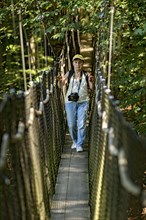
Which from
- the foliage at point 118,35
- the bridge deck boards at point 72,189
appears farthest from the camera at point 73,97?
the bridge deck boards at point 72,189

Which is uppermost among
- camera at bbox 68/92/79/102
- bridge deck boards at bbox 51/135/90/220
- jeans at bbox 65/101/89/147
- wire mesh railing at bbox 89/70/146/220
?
wire mesh railing at bbox 89/70/146/220

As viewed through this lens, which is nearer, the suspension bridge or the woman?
the suspension bridge

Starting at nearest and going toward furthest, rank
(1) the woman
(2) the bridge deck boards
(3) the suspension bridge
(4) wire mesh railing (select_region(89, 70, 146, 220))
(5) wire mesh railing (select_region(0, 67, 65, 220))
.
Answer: (4) wire mesh railing (select_region(89, 70, 146, 220)) < (3) the suspension bridge < (5) wire mesh railing (select_region(0, 67, 65, 220)) < (2) the bridge deck boards < (1) the woman

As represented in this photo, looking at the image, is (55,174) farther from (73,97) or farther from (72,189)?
(73,97)

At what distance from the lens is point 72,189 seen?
285 centimetres

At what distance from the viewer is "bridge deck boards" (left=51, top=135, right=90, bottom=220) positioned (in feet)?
8.21

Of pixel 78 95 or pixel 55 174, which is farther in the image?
pixel 78 95

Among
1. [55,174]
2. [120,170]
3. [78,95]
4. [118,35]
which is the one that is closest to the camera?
[120,170]

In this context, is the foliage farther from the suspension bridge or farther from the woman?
the suspension bridge

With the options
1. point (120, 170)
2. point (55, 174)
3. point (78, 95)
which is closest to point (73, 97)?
point (78, 95)

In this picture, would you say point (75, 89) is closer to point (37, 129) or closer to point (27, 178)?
point (37, 129)

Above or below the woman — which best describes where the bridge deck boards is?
below

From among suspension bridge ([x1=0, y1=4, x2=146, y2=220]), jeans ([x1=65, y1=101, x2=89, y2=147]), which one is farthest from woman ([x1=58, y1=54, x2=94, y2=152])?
suspension bridge ([x1=0, y1=4, x2=146, y2=220])

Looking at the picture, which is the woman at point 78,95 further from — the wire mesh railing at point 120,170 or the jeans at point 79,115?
the wire mesh railing at point 120,170
